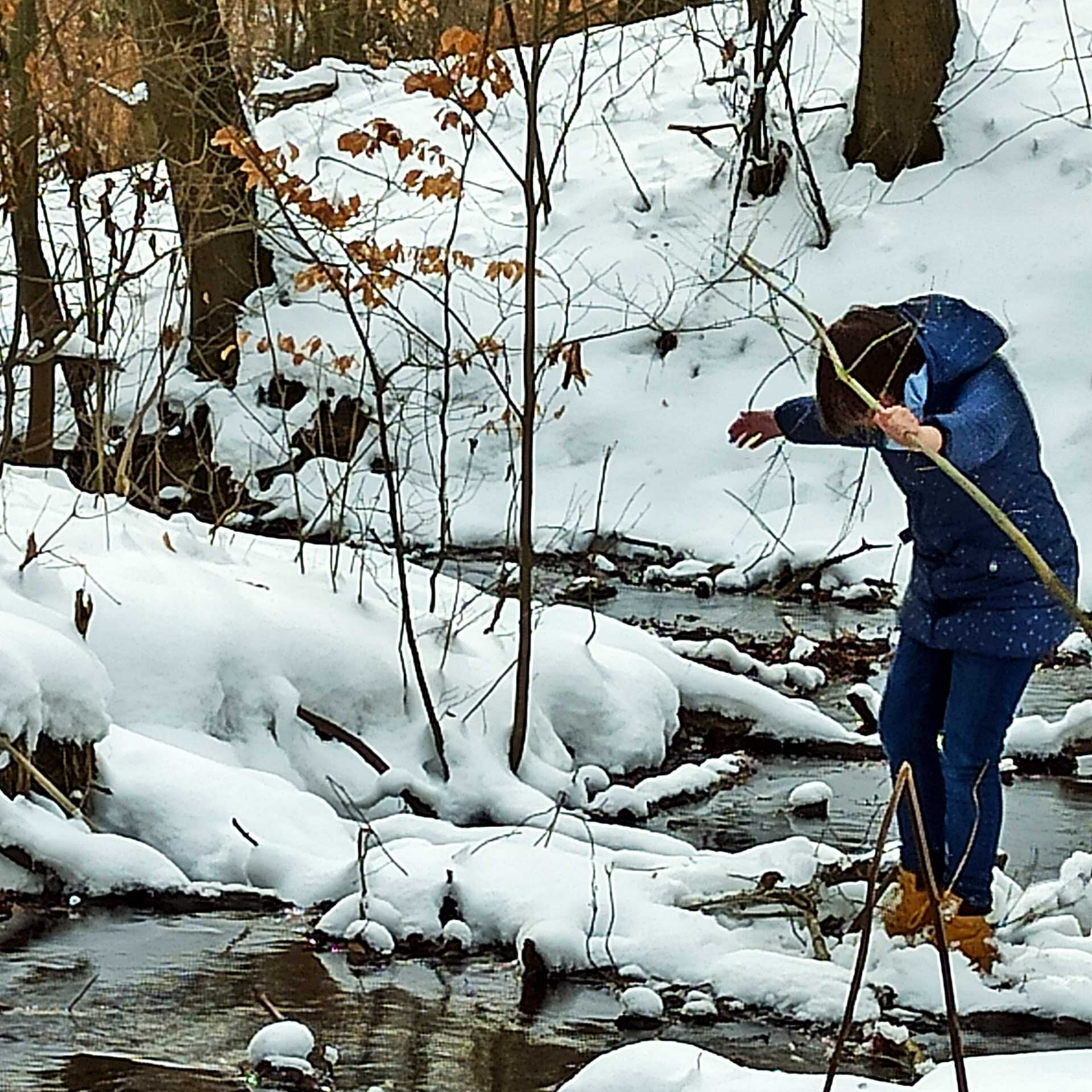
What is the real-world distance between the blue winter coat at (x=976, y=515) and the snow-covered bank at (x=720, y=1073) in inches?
51.0

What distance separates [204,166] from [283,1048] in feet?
25.9

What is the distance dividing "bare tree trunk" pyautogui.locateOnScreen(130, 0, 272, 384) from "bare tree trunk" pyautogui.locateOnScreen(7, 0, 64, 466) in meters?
0.62

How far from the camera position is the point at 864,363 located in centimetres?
413

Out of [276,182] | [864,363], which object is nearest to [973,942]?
[864,363]

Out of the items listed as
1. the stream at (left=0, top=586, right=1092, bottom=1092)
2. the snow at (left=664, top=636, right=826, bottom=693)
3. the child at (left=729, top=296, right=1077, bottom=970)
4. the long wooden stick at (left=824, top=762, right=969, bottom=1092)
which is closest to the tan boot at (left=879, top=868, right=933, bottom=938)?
the child at (left=729, top=296, right=1077, bottom=970)

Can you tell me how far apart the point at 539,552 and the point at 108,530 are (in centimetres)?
552

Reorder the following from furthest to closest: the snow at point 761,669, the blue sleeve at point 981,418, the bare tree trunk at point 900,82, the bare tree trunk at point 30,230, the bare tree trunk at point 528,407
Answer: the bare tree trunk at point 900,82
the bare tree trunk at point 30,230
the snow at point 761,669
the bare tree trunk at point 528,407
the blue sleeve at point 981,418

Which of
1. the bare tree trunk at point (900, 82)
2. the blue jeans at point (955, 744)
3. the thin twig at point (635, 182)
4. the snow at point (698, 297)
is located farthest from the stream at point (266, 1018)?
the thin twig at point (635, 182)

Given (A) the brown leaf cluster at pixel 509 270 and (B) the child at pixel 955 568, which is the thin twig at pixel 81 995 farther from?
(A) the brown leaf cluster at pixel 509 270

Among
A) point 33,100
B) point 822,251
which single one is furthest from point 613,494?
point 33,100

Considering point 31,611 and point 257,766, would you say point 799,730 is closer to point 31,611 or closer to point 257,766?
point 257,766

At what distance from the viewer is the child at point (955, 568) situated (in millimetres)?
4047

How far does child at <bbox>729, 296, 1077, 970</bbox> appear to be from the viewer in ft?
13.3

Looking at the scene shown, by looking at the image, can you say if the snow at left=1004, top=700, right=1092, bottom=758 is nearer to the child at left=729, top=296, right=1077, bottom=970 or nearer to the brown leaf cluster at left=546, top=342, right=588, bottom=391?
the brown leaf cluster at left=546, top=342, right=588, bottom=391
